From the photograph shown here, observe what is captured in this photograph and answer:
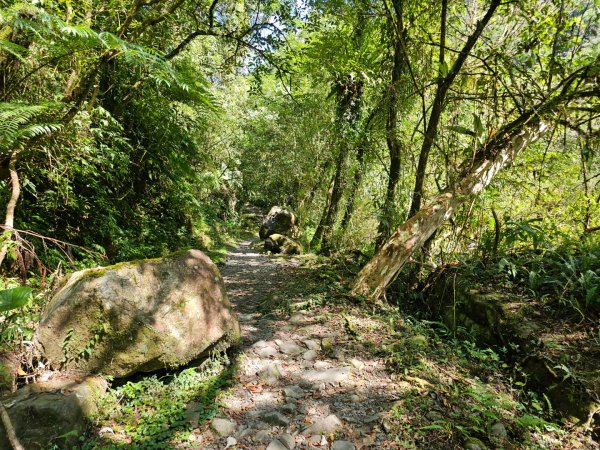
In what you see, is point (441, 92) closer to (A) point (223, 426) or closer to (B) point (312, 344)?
(B) point (312, 344)

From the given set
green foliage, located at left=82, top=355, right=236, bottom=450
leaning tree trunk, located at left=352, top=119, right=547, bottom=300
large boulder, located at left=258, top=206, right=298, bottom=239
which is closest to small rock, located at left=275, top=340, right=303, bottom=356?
green foliage, located at left=82, top=355, right=236, bottom=450

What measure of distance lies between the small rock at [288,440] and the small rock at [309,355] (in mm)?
1111

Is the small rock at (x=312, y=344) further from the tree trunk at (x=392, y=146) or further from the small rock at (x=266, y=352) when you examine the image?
the tree trunk at (x=392, y=146)

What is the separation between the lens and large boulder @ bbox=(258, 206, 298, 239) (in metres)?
13.8

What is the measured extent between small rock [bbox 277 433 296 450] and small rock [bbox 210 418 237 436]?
395 millimetres

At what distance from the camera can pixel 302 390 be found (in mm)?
3176

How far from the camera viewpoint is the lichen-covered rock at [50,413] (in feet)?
7.39

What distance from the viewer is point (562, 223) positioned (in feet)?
21.0

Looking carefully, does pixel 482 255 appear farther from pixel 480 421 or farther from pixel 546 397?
pixel 480 421

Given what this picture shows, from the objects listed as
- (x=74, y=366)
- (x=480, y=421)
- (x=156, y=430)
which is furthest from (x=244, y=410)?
(x=480, y=421)

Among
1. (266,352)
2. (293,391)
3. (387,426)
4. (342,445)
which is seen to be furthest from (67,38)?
(387,426)

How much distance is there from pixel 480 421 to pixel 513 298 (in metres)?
2.63

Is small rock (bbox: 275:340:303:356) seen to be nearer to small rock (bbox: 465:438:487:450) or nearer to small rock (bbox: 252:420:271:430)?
small rock (bbox: 252:420:271:430)

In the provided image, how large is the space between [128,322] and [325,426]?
1.92m
